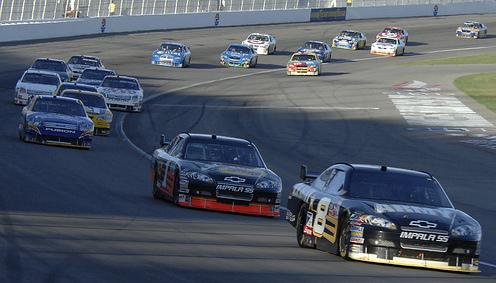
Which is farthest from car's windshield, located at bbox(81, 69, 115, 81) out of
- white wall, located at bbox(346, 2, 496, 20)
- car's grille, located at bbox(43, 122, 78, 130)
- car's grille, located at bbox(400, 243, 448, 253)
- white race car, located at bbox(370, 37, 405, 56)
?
white wall, located at bbox(346, 2, 496, 20)

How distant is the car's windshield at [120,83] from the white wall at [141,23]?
24.9 m

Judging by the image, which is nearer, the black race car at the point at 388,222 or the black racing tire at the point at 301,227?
the black race car at the point at 388,222

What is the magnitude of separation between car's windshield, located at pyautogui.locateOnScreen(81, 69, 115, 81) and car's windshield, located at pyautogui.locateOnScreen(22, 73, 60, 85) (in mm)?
4513

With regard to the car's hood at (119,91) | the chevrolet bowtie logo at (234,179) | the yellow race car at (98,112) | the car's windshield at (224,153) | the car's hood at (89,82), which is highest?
the car's windshield at (224,153)

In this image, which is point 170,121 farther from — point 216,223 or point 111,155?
point 216,223

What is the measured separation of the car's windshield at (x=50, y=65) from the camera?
49219mm

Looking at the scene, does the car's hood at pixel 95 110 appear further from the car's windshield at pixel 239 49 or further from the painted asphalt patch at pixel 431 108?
the car's windshield at pixel 239 49

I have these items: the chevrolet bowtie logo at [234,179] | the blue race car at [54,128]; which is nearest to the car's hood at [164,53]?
the blue race car at [54,128]

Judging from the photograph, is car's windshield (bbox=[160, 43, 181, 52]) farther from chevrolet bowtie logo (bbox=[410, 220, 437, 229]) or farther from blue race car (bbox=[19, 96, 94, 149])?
chevrolet bowtie logo (bbox=[410, 220, 437, 229])

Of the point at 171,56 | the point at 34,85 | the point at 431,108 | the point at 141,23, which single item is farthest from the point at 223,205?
the point at 141,23

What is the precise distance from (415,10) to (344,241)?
96584mm

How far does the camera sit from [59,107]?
31.2 meters

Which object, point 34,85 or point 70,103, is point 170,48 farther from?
point 70,103

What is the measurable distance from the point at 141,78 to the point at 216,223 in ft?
134
